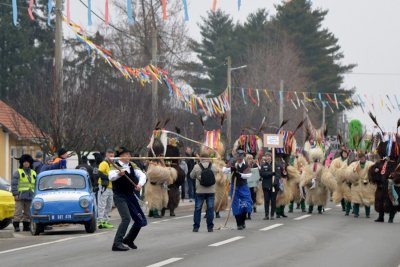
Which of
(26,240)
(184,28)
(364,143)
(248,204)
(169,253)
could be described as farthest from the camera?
(184,28)

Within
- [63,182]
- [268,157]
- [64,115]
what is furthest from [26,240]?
[64,115]

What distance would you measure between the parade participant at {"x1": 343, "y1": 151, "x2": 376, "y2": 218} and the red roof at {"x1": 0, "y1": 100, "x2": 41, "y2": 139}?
1191 cm

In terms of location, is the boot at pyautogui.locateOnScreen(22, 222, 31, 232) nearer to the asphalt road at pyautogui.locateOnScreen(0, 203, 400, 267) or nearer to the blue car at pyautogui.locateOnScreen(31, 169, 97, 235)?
the asphalt road at pyautogui.locateOnScreen(0, 203, 400, 267)

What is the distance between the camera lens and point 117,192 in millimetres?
17719

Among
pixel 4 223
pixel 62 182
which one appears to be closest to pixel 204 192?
pixel 62 182

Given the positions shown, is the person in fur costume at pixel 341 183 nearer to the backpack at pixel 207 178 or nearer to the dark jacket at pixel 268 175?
the dark jacket at pixel 268 175

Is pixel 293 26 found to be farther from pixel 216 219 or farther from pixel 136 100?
pixel 216 219

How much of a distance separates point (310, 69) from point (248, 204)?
2782 inches

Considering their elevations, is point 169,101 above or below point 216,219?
above

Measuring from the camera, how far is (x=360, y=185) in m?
27.5

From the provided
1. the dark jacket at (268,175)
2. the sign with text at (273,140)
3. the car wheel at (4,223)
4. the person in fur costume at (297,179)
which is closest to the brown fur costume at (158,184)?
the dark jacket at (268,175)

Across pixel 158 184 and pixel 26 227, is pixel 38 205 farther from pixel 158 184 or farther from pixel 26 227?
pixel 158 184

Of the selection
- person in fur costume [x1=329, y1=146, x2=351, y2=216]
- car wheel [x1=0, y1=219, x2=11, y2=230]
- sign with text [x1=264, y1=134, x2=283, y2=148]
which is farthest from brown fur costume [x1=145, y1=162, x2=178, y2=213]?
person in fur costume [x1=329, y1=146, x2=351, y2=216]

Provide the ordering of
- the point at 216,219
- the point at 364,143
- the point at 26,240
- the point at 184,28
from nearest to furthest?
the point at 26,240
the point at 216,219
the point at 364,143
the point at 184,28
